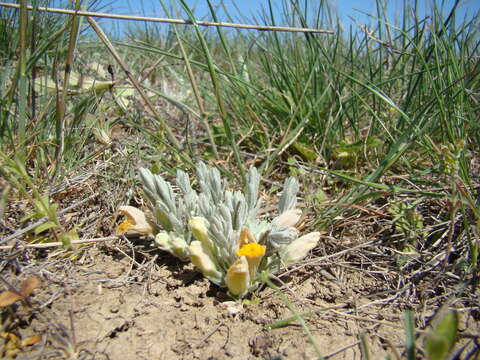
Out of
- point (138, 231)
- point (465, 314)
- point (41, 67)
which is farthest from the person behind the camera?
point (41, 67)

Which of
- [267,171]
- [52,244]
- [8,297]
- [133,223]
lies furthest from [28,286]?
[267,171]

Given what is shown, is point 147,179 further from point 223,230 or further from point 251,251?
point 251,251

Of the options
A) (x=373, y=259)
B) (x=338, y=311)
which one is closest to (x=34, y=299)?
(x=338, y=311)

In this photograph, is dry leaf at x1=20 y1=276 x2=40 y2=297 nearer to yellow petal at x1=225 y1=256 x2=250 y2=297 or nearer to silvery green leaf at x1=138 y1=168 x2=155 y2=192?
silvery green leaf at x1=138 y1=168 x2=155 y2=192

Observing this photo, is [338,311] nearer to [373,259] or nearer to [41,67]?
[373,259]

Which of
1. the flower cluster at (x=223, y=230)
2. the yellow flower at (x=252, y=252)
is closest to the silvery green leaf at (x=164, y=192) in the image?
the flower cluster at (x=223, y=230)

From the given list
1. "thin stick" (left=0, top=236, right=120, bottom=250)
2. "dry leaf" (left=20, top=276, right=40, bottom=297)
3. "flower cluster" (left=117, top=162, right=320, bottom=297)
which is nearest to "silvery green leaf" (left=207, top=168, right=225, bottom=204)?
"flower cluster" (left=117, top=162, right=320, bottom=297)

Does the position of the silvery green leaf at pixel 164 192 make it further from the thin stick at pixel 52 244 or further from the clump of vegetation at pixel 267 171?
the thin stick at pixel 52 244
